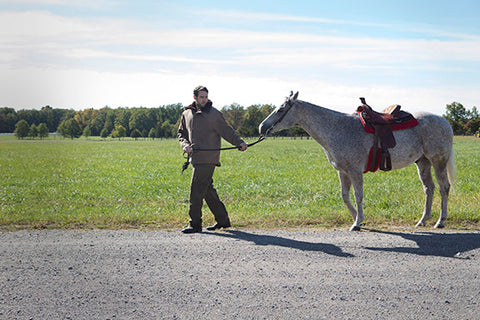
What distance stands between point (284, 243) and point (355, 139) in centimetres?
266

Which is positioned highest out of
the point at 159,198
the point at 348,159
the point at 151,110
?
the point at 151,110

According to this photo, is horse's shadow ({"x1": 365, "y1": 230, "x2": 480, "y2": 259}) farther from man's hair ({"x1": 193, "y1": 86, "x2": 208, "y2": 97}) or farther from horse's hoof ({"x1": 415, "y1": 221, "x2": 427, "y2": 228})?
man's hair ({"x1": 193, "y1": 86, "x2": 208, "y2": 97})

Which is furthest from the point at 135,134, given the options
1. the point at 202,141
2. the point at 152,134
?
the point at 202,141

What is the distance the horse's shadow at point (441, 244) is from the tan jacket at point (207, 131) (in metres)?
3.14

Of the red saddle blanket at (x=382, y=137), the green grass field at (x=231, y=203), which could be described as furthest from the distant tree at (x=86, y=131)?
the red saddle blanket at (x=382, y=137)

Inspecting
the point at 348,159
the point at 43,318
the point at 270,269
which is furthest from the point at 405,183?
the point at 43,318

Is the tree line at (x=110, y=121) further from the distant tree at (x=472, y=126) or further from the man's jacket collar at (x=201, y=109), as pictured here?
the distant tree at (x=472, y=126)

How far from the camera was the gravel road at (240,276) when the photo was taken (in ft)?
13.8

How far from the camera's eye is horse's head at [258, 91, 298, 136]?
25.8 ft

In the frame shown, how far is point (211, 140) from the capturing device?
7.88m

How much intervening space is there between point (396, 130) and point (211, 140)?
11.7 ft

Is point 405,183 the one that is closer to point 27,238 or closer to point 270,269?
point 270,269

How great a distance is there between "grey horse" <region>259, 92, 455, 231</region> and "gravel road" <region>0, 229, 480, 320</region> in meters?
1.31

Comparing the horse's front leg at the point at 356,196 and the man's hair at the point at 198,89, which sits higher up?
the man's hair at the point at 198,89
